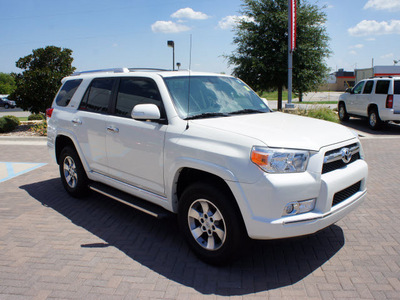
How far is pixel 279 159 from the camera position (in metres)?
3.01

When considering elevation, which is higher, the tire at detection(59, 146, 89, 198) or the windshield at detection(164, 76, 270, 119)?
the windshield at detection(164, 76, 270, 119)

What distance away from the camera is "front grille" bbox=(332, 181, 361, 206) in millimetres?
3323

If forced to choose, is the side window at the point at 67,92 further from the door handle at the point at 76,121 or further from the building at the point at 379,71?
the building at the point at 379,71

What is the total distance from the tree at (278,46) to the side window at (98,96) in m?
14.2

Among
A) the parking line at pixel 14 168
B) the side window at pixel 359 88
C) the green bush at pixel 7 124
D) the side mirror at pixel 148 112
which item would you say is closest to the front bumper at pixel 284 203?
the side mirror at pixel 148 112

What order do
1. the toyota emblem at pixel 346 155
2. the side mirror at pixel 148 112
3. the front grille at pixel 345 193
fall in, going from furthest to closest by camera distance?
the side mirror at pixel 148 112 < the toyota emblem at pixel 346 155 < the front grille at pixel 345 193

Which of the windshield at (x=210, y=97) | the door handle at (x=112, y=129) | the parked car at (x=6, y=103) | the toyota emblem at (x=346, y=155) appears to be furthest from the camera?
the parked car at (x=6, y=103)

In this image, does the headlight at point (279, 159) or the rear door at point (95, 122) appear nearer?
the headlight at point (279, 159)

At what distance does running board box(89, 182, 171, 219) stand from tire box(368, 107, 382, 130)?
11.0 metres

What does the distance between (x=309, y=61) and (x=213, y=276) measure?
660 inches

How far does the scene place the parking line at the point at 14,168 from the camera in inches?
293

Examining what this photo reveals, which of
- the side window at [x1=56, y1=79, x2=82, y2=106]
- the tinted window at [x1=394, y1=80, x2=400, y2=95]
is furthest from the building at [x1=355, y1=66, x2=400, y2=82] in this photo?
the side window at [x1=56, y1=79, x2=82, y2=106]

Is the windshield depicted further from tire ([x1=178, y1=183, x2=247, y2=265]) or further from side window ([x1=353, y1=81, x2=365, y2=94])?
side window ([x1=353, y1=81, x2=365, y2=94])

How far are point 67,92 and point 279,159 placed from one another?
4.04m
